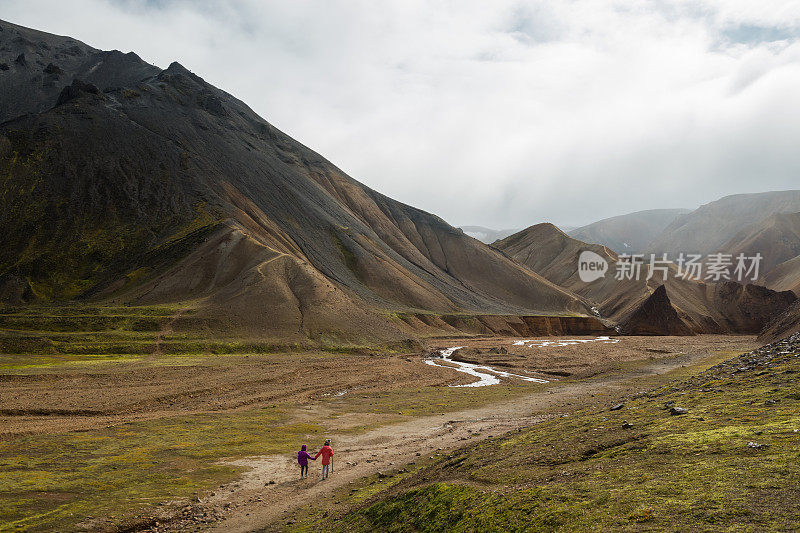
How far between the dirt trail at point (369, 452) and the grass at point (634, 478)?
3339 mm

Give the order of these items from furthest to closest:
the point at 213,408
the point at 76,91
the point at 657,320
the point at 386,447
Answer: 1. the point at 76,91
2. the point at 657,320
3. the point at 213,408
4. the point at 386,447

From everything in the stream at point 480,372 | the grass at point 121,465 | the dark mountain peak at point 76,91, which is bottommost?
the stream at point 480,372

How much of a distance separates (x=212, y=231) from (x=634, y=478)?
11831cm

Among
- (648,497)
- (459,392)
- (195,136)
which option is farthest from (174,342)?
(195,136)

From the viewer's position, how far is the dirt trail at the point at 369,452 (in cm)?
2177

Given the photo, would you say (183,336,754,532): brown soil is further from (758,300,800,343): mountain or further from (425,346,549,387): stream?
(758,300,800,343): mountain

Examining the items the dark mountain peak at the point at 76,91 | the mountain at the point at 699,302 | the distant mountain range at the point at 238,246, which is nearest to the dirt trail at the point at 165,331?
the distant mountain range at the point at 238,246

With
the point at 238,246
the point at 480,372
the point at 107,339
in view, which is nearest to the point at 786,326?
the point at 480,372

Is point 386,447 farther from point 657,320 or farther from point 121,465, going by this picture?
point 657,320

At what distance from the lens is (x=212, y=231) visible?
119 metres

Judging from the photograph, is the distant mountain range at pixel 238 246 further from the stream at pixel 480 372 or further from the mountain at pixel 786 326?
the stream at pixel 480 372

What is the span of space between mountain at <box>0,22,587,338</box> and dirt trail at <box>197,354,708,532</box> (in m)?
51.0

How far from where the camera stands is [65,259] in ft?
382

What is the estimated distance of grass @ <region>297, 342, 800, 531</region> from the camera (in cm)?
1022
